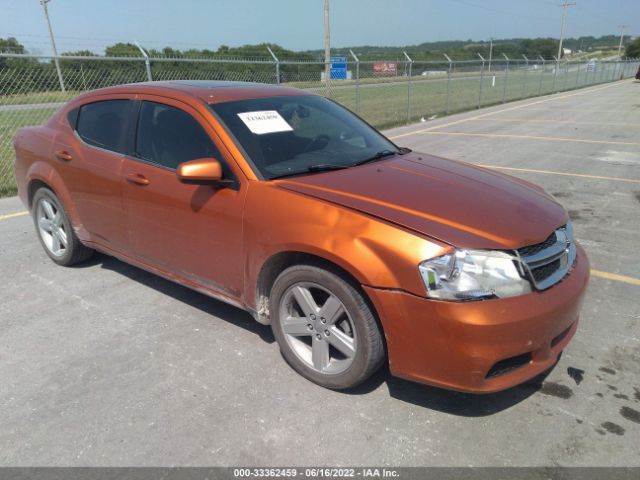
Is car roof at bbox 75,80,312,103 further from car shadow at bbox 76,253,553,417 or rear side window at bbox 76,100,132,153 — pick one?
car shadow at bbox 76,253,553,417

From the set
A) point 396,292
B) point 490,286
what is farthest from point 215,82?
point 490,286

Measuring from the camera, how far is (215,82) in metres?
3.95

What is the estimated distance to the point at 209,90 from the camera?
347 cm

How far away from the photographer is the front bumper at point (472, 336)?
2.25m

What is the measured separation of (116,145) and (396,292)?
251 cm

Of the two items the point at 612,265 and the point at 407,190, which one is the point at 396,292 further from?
the point at 612,265

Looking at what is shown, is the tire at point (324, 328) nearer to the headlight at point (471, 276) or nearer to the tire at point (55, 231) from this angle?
the headlight at point (471, 276)

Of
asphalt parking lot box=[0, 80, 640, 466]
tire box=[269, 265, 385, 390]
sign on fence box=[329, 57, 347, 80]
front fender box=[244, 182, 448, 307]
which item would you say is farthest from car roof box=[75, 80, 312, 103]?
sign on fence box=[329, 57, 347, 80]

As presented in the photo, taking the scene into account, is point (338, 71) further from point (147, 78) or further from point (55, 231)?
point (55, 231)

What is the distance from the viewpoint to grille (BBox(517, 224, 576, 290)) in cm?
244

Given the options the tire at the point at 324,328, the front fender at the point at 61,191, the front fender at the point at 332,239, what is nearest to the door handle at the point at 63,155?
the front fender at the point at 61,191

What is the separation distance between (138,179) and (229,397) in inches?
65.1

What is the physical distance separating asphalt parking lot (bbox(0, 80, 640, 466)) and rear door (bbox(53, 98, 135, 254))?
0.57 metres

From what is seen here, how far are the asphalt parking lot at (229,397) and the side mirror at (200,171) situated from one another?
1.13 m
